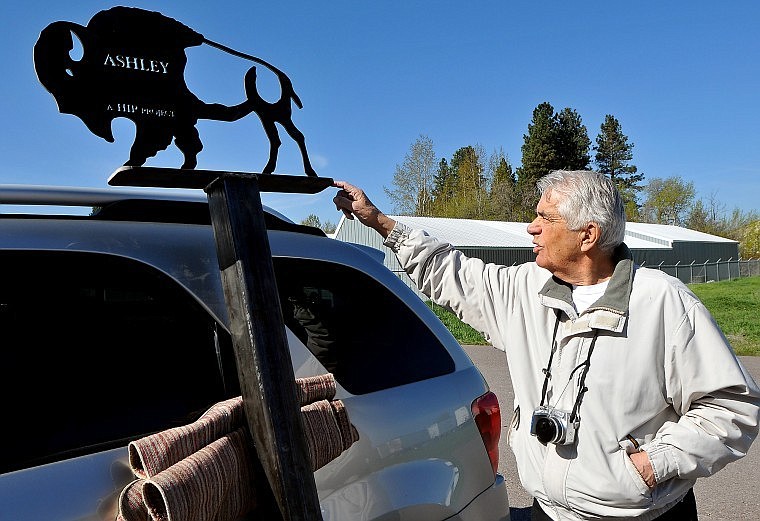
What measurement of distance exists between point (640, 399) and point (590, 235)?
0.56 m

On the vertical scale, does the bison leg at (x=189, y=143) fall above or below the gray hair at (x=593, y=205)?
above

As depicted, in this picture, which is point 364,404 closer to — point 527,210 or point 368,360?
point 368,360

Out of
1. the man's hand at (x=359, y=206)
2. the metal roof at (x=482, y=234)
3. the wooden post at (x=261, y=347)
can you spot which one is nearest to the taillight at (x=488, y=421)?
the man's hand at (x=359, y=206)

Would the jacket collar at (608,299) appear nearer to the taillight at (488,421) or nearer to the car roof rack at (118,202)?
the taillight at (488,421)

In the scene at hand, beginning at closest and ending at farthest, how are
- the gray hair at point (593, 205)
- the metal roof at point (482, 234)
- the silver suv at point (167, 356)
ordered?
the silver suv at point (167, 356) → the gray hair at point (593, 205) → the metal roof at point (482, 234)

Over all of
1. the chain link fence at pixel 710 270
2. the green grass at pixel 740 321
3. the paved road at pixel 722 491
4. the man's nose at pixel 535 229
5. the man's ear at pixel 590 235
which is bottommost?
the chain link fence at pixel 710 270

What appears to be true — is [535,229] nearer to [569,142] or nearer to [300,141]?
[300,141]

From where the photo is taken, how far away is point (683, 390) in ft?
→ 7.19

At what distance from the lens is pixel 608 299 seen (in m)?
2.25

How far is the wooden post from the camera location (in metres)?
1.57

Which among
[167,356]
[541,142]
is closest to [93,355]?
[167,356]

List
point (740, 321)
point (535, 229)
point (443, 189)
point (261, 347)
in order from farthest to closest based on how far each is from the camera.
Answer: point (443, 189)
point (740, 321)
point (535, 229)
point (261, 347)

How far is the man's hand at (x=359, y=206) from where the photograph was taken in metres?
2.62

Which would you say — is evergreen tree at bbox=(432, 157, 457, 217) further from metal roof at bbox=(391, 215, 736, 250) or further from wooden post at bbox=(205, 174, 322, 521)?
wooden post at bbox=(205, 174, 322, 521)
